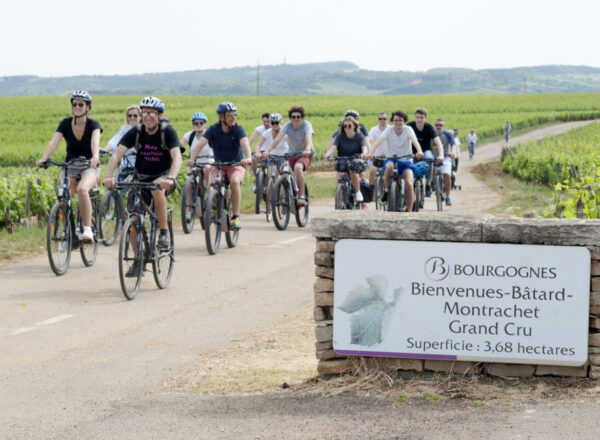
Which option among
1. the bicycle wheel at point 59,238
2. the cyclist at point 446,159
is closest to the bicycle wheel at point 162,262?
the bicycle wheel at point 59,238

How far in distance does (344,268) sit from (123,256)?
4.05 meters

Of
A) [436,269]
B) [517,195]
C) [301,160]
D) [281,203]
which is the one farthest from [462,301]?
[517,195]

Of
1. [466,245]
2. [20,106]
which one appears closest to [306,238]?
[466,245]

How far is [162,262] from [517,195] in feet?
50.8

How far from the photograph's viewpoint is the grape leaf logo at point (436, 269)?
5969 millimetres

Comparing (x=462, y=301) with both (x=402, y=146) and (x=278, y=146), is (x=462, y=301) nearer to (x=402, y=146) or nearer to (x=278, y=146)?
(x=402, y=146)

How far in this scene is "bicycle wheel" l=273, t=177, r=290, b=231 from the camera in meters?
15.5

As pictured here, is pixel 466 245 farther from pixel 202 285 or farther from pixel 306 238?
pixel 306 238

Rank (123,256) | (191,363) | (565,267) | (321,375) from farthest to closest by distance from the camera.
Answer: (123,256), (191,363), (321,375), (565,267)

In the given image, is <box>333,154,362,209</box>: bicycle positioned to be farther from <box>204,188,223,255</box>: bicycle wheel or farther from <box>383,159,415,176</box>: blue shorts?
<box>204,188,223,255</box>: bicycle wheel

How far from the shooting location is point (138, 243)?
9.59m

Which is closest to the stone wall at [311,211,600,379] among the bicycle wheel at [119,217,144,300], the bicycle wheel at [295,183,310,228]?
the bicycle wheel at [119,217,144,300]

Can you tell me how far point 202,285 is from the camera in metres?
10.5

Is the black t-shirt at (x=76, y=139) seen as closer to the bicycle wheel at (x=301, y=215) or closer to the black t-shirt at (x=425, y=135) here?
the bicycle wheel at (x=301, y=215)
